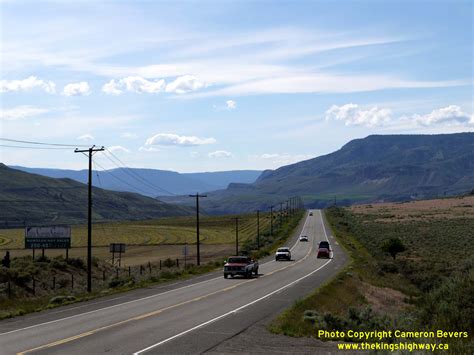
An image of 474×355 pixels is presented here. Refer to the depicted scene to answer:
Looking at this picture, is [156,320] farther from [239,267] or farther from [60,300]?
[239,267]

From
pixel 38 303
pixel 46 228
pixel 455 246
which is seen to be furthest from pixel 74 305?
pixel 455 246

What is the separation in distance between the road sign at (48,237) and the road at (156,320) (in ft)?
98.7

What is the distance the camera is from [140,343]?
1809 cm

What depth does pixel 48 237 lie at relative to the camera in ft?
224

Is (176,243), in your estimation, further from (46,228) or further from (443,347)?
(443,347)

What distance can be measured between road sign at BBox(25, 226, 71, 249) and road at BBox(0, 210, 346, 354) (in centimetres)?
3008

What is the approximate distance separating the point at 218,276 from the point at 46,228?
27.5 metres

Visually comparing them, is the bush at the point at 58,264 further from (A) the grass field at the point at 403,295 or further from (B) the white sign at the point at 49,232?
(A) the grass field at the point at 403,295

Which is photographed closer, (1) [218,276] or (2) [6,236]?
(1) [218,276]

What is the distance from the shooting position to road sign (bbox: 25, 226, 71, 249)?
6775cm

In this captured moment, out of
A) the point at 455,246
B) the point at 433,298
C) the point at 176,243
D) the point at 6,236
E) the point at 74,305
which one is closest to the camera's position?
the point at 433,298

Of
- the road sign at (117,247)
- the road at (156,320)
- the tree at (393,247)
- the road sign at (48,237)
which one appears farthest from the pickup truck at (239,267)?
the tree at (393,247)

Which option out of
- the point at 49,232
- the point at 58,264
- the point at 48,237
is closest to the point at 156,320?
the point at 58,264

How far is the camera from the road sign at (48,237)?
6775 cm
